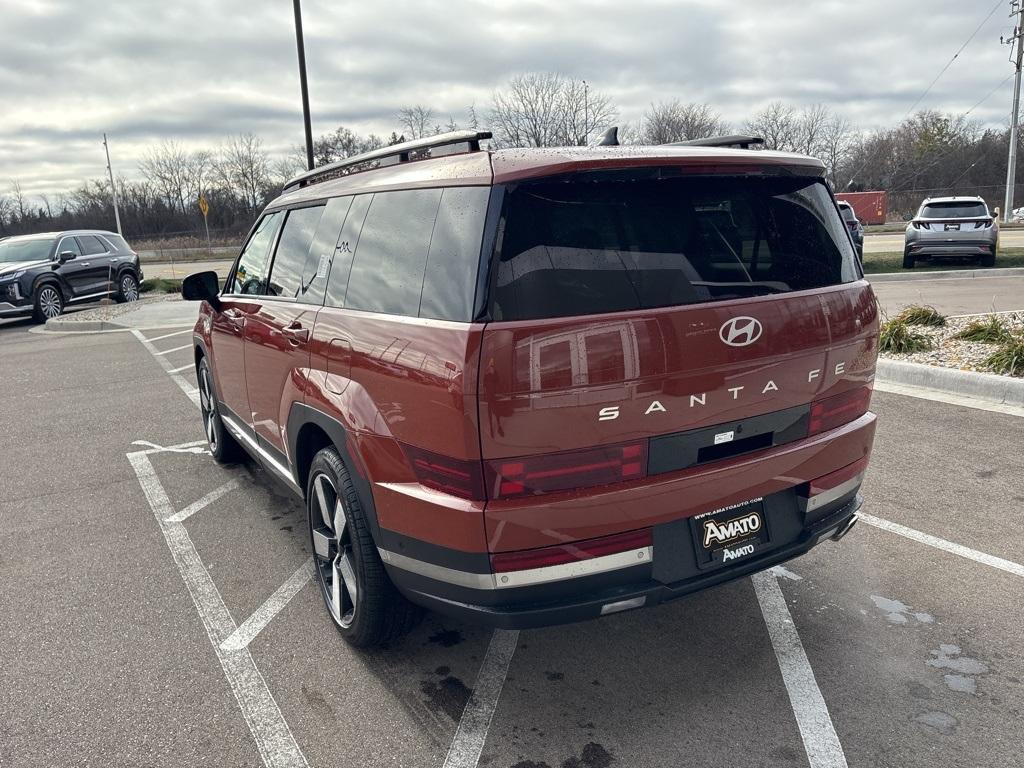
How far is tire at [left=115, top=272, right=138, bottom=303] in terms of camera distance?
1762 cm

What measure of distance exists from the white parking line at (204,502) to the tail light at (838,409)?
148 inches

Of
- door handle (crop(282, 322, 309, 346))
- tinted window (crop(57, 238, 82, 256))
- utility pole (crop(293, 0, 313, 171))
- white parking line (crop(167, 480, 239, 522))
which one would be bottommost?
white parking line (crop(167, 480, 239, 522))

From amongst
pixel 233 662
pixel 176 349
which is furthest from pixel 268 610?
pixel 176 349

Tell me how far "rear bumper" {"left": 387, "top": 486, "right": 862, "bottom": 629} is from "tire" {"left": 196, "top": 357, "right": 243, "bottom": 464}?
3294 millimetres

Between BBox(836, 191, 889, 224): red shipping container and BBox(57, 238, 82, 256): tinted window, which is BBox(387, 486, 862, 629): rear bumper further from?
BBox(836, 191, 889, 224): red shipping container

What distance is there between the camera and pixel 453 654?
3.17 metres

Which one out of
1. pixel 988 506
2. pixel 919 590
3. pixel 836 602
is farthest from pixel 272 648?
pixel 988 506

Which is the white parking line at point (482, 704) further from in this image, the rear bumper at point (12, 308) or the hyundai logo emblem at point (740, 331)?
the rear bumper at point (12, 308)

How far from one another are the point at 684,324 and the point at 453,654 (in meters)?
1.68

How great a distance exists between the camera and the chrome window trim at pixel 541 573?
2.40 metres

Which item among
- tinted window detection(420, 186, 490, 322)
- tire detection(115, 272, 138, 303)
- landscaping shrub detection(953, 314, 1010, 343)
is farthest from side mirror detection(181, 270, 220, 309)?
tire detection(115, 272, 138, 303)

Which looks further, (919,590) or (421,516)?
(919,590)

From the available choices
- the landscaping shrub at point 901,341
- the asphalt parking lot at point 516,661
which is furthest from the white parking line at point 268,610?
the landscaping shrub at point 901,341

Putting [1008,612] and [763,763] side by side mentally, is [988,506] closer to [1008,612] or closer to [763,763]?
[1008,612]
